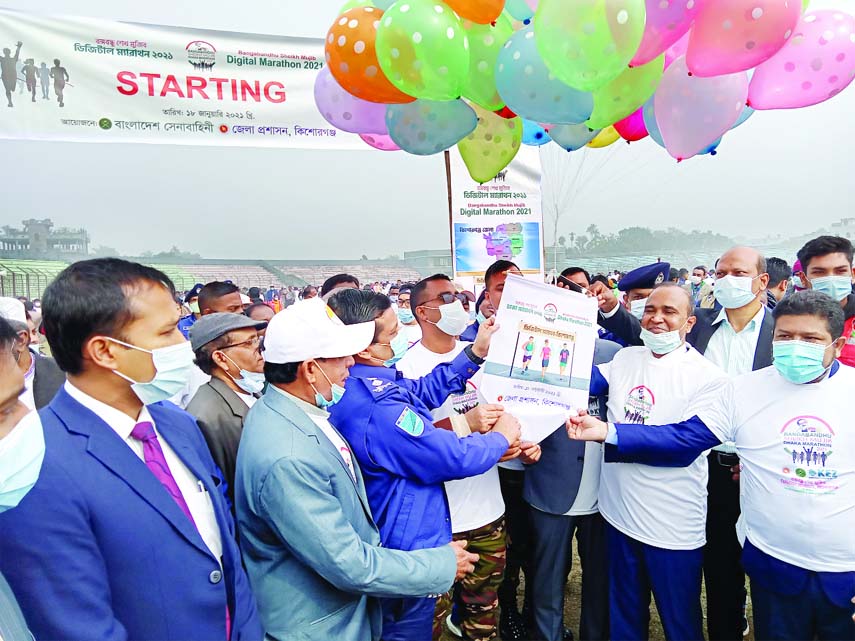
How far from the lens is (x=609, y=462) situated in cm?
246

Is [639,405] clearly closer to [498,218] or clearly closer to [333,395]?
[333,395]

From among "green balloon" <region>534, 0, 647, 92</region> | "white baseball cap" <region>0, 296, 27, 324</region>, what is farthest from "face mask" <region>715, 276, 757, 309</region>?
"white baseball cap" <region>0, 296, 27, 324</region>

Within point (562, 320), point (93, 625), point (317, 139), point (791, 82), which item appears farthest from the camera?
point (317, 139)

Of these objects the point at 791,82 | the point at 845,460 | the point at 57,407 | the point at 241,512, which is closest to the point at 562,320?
the point at 845,460

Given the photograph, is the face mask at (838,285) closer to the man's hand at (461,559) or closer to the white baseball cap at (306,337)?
the man's hand at (461,559)

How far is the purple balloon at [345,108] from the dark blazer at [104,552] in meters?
2.62

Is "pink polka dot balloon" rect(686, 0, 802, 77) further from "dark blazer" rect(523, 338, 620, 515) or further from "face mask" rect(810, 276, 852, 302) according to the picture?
"dark blazer" rect(523, 338, 620, 515)

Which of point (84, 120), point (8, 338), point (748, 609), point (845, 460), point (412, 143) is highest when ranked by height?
point (84, 120)

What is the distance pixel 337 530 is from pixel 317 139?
440 centimetres

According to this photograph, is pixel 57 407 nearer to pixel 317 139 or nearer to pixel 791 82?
pixel 791 82

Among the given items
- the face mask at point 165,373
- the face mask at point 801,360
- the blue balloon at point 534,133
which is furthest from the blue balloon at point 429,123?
the face mask at point 165,373

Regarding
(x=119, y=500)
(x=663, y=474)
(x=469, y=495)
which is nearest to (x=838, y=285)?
(x=663, y=474)

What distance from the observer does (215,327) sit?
8.29 ft

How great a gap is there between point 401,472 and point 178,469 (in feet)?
2.47
